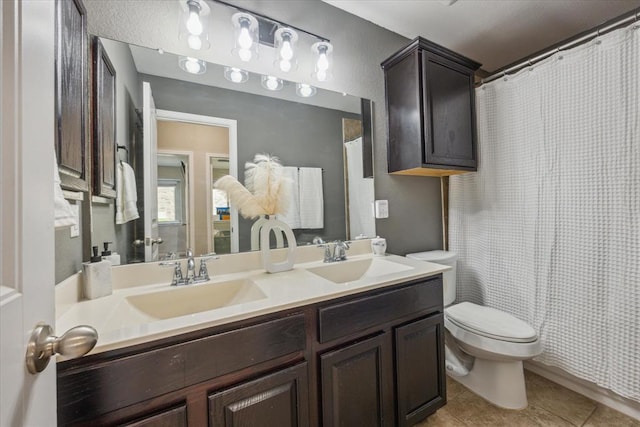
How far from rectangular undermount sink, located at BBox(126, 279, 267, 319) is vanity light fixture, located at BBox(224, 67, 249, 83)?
1.01 meters

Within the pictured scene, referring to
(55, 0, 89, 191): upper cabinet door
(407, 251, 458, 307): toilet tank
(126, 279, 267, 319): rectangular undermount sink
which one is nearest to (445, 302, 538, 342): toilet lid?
(407, 251, 458, 307): toilet tank

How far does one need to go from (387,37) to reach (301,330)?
6.56 feet

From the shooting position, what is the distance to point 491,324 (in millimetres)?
1477

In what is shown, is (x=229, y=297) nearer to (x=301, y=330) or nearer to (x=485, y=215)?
(x=301, y=330)

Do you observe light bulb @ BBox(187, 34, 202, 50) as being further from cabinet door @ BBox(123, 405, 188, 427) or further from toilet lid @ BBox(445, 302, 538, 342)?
toilet lid @ BBox(445, 302, 538, 342)

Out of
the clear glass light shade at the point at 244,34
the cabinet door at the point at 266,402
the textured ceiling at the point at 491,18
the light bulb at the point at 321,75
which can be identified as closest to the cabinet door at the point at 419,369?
the cabinet door at the point at 266,402

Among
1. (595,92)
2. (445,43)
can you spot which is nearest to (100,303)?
(595,92)

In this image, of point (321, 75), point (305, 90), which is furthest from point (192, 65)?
point (321, 75)

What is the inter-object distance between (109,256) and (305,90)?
4.22 ft

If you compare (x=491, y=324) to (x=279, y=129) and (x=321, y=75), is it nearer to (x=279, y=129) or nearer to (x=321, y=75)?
(x=279, y=129)

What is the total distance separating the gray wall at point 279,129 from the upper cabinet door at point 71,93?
0.28m

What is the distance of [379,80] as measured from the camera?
183 centimetres

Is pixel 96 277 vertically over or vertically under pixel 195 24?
under

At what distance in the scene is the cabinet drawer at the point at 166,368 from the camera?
619mm
